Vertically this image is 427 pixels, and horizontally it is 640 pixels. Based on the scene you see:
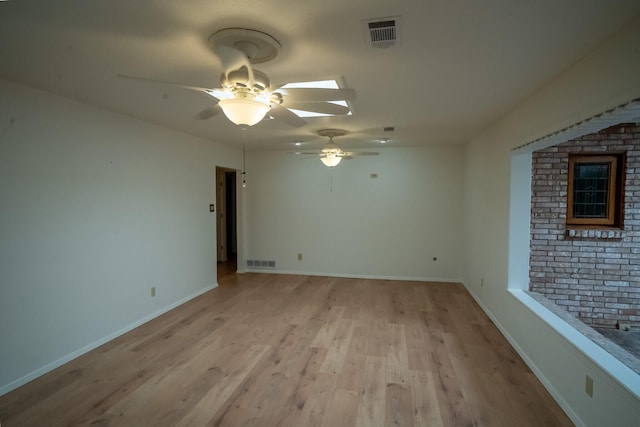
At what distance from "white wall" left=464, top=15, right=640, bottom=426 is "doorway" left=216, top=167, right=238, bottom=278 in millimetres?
5102

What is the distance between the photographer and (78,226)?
10.5ft

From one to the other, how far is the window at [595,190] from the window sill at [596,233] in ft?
0.38

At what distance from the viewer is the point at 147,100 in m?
3.11

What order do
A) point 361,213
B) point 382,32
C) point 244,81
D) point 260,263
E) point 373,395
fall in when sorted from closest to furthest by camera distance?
1. point 244,81
2. point 382,32
3. point 373,395
4. point 361,213
5. point 260,263

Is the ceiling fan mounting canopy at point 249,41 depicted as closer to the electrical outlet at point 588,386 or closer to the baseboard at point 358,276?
the electrical outlet at point 588,386

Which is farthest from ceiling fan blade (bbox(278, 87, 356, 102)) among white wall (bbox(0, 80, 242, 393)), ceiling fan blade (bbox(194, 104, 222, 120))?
white wall (bbox(0, 80, 242, 393))

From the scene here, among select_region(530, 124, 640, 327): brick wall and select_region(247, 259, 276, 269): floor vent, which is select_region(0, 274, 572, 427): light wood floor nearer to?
select_region(530, 124, 640, 327): brick wall

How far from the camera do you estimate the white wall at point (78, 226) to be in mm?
2662

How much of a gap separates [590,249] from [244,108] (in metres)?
4.29

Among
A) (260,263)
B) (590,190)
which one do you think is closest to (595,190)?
(590,190)

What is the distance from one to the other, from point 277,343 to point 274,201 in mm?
3542

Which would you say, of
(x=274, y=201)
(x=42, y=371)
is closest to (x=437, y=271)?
(x=274, y=201)

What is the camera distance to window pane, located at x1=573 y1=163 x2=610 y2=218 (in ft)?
12.9

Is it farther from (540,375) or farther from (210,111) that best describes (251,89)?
(540,375)
